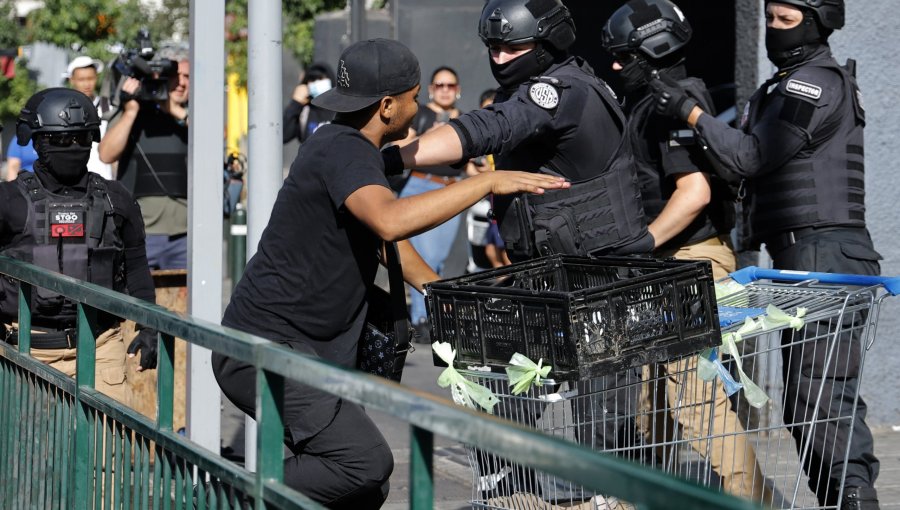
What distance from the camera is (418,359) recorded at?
962 centimetres

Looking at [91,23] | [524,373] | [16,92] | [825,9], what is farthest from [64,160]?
[91,23]

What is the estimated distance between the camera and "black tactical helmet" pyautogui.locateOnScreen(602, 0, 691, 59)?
519 cm

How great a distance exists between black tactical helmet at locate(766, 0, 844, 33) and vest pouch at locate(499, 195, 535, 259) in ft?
4.75

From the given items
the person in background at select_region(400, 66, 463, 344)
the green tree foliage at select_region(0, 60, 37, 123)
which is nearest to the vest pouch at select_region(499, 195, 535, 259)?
the person in background at select_region(400, 66, 463, 344)

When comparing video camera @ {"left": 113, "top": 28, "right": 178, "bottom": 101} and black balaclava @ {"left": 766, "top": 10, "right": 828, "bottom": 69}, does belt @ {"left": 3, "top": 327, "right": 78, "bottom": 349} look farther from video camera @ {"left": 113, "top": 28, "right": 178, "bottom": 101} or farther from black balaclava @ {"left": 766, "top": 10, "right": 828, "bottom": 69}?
black balaclava @ {"left": 766, "top": 10, "right": 828, "bottom": 69}

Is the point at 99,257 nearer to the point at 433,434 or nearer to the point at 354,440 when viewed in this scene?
the point at 354,440

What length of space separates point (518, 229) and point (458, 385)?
1.14 m

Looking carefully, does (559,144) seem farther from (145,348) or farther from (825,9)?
(145,348)

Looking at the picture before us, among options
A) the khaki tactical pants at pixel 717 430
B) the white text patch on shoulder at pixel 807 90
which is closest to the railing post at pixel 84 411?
the khaki tactical pants at pixel 717 430

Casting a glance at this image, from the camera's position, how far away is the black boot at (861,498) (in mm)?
4656

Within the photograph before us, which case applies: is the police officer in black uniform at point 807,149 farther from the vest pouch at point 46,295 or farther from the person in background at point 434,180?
the person in background at point 434,180

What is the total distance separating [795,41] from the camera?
5.12 m

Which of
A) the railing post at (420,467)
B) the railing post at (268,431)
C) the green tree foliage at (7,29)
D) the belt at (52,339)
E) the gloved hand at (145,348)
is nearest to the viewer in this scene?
the railing post at (420,467)

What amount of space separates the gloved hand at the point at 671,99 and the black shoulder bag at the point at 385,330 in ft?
5.02
